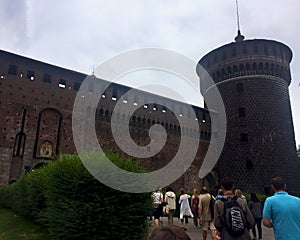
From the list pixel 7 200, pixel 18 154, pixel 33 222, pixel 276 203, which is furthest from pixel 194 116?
pixel 276 203

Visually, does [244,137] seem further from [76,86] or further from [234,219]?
[234,219]

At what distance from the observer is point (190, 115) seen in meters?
28.6

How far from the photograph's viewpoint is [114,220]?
232 inches

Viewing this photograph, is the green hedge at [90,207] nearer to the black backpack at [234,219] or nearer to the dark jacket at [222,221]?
the dark jacket at [222,221]

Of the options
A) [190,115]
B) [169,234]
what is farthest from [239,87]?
[169,234]

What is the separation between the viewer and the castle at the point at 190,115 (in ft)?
65.2

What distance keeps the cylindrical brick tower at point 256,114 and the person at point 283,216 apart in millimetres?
22767

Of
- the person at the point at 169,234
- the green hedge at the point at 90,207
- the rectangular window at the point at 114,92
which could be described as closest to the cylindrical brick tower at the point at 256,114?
the rectangular window at the point at 114,92

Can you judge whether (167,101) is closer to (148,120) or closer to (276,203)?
(148,120)

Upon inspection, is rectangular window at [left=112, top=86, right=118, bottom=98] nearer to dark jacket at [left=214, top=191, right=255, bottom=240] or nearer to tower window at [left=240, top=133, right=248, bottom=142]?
tower window at [left=240, top=133, right=248, bottom=142]

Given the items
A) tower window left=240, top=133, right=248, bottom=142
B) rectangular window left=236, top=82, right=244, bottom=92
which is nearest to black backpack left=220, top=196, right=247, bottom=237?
tower window left=240, top=133, right=248, bottom=142

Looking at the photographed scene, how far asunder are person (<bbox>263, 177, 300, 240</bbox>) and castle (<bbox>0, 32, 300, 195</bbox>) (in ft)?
61.1

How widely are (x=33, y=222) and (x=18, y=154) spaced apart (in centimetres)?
1103

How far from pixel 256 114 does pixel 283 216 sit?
24714 millimetres
